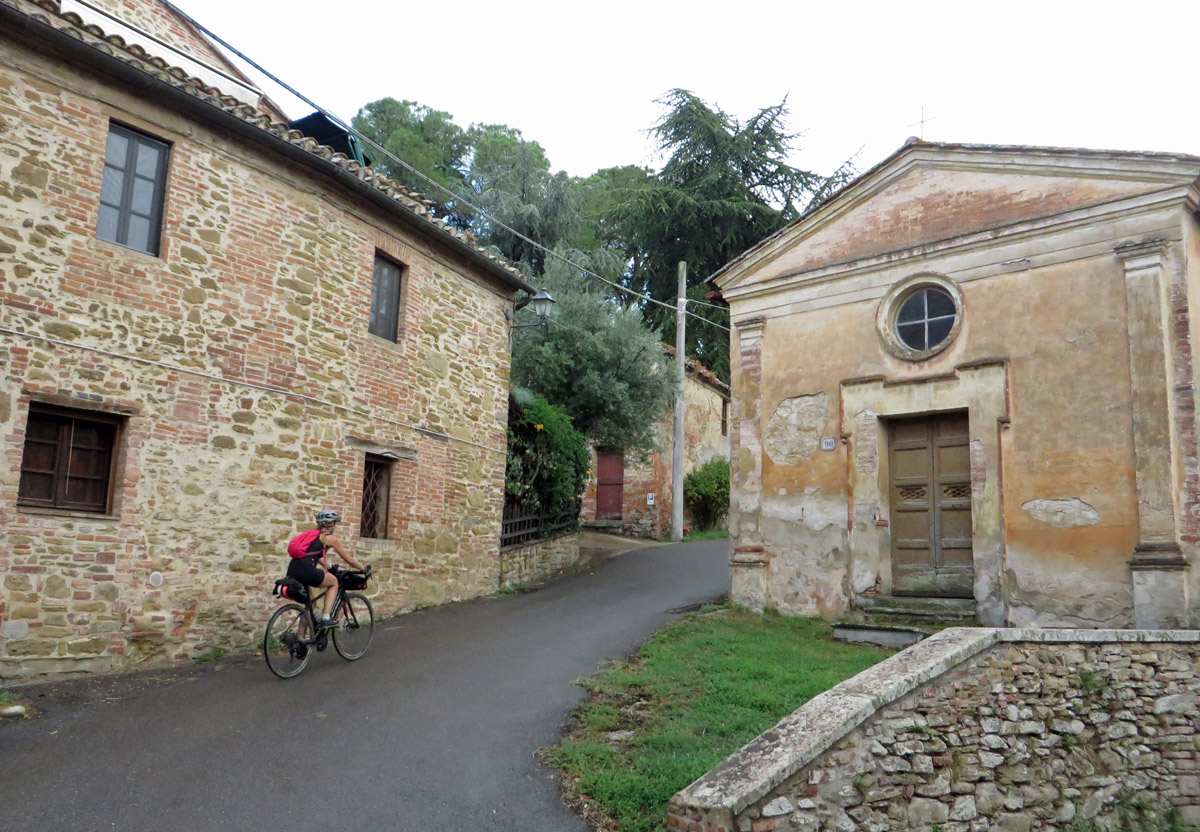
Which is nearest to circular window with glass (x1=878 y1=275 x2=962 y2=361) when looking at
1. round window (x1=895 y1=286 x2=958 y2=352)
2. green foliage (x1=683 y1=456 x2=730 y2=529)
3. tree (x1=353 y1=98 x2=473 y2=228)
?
round window (x1=895 y1=286 x2=958 y2=352)

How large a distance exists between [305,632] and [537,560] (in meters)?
7.18

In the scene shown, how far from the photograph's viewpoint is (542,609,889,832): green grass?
5.52m

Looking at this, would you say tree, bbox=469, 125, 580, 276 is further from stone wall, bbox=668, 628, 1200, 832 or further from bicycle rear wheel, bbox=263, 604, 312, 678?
stone wall, bbox=668, 628, 1200, 832

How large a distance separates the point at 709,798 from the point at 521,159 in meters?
23.7

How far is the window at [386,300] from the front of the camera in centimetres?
1151

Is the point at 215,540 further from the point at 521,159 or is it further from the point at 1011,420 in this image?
the point at 521,159

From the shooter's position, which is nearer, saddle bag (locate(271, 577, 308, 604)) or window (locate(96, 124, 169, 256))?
saddle bag (locate(271, 577, 308, 604))

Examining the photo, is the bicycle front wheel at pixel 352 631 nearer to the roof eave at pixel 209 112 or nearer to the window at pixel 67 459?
the window at pixel 67 459

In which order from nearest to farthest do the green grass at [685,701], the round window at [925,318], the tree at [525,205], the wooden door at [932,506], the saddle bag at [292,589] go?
the green grass at [685,701] < the saddle bag at [292,589] < the wooden door at [932,506] < the round window at [925,318] < the tree at [525,205]

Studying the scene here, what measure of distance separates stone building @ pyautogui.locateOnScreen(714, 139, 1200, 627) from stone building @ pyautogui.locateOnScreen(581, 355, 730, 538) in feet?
31.9

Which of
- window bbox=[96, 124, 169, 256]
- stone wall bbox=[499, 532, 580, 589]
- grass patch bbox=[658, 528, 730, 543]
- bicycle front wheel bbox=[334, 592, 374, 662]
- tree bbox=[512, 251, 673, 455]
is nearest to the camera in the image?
window bbox=[96, 124, 169, 256]

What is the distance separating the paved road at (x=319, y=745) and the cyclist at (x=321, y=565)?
639 millimetres

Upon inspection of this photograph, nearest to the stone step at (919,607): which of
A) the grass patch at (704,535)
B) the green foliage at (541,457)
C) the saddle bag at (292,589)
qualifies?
the green foliage at (541,457)

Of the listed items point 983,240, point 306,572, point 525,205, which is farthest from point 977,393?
point 525,205
